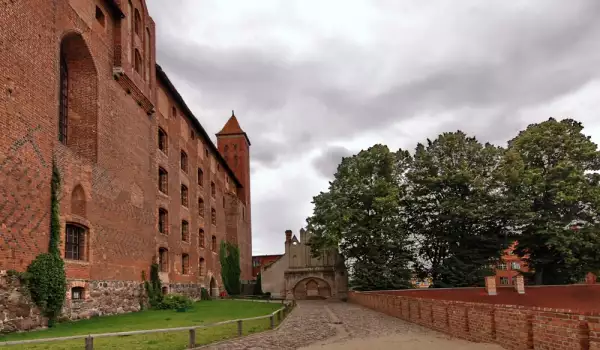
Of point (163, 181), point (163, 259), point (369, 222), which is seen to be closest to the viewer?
point (163, 259)

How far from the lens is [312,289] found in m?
44.8

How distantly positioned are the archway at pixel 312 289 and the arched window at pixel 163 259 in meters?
20.9

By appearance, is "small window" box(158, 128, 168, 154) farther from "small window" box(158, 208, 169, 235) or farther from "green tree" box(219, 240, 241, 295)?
"green tree" box(219, 240, 241, 295)

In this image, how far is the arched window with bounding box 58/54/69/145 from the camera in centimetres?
1781

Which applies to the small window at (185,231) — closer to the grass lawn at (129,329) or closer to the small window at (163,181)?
the small window at (163,181)

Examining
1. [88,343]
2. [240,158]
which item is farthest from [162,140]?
[240,158]

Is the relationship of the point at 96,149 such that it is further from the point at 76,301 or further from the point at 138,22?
the point at 138,22

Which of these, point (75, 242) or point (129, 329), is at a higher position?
point (75, 242)

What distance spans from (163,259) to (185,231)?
472 cm

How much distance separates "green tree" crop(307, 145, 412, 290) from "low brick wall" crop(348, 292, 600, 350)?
18138 mm

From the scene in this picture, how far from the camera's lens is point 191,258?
3033 cm

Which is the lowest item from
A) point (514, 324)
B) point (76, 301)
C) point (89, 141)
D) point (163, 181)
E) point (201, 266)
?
point (201, 266)

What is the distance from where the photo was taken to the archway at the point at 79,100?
17.8 m

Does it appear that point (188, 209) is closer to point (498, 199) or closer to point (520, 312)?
point (498, 199)
